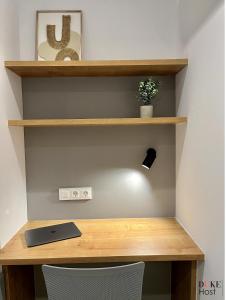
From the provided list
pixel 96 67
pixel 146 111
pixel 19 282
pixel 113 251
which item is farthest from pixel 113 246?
pixel 96 67

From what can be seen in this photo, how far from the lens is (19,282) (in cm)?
150

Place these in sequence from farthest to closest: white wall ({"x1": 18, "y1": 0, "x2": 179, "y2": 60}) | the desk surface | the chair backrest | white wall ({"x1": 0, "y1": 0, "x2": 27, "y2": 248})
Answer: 1. white wall ({"x1": 18, "y1": 0, "x2": 179, "y2": 60})
2. white wall ({"x1": 0, "y1": 0, "x2": 27, "y2": 248})
3. the desk surface
4. the chair backrest

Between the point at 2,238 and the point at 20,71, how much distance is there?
104 centimetres

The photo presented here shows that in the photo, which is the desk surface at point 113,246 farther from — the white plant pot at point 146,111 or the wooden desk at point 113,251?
the white plant pot at point 146,111

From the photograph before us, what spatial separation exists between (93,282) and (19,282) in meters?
0.71

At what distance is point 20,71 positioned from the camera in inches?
62.3

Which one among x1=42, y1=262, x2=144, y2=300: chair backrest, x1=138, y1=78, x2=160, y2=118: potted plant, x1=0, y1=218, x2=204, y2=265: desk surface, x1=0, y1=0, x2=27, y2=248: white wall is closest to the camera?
x1=42, y1=262, x2=144, y2=300: chair backrest

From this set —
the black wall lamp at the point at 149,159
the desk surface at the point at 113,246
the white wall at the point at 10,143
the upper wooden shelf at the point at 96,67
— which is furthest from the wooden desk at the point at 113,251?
the upper wooden shelf at the point at 96,67

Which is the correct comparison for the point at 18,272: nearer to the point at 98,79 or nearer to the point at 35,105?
the point at 35,105

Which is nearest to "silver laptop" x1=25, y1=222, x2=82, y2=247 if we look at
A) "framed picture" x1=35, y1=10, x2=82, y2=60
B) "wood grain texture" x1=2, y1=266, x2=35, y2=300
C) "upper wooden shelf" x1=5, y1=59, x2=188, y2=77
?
"wood grain texture" x1=2, y1=266, x2=35, y2=300

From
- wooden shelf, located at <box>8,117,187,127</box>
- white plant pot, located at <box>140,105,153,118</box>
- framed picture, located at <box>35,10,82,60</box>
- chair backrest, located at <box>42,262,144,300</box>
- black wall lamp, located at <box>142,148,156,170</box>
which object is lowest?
chair backrest, located at <box>42,262,144,300</box>

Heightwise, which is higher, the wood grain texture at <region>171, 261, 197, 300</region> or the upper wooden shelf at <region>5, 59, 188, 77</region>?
the upper wooden shelf at <region>5, 59, 188, 77</region>

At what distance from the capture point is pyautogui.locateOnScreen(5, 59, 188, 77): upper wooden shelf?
→ 1.46m

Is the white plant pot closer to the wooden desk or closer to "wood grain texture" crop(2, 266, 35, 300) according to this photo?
the wooden desk
